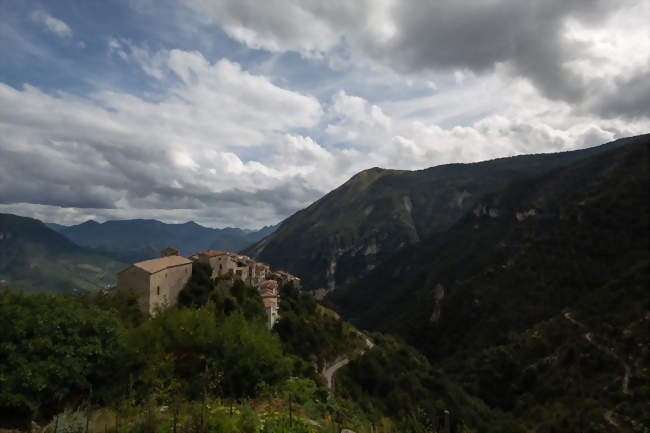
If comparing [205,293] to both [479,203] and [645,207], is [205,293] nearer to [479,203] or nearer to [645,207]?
[645,207]

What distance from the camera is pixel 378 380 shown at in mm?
53250

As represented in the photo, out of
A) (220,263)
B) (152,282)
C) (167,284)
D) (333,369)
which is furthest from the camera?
(333,369)

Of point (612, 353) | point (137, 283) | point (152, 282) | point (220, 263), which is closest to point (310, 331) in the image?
point (220, 263)

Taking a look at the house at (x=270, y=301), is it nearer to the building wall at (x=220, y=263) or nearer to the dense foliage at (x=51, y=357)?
the building wall at (x=220, y=263)

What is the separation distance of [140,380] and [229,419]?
6914mm

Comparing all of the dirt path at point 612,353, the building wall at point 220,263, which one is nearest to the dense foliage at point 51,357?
the building wall at point 220,263

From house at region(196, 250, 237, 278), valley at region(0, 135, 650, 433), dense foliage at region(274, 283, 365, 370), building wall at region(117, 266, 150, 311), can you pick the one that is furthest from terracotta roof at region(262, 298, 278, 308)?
building wall at region(117, 266, 150, 311)

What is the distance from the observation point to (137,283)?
3631 centimetres

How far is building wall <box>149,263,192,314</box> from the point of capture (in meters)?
36.7

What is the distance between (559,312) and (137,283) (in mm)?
86889

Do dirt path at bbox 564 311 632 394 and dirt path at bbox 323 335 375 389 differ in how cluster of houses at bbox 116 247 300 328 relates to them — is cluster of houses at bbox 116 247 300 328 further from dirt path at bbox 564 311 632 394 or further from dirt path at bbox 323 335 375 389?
dirt path at bbox 564 311 632 394

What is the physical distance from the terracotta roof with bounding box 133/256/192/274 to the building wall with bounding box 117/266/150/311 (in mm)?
667

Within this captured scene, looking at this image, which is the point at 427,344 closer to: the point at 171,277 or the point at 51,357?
the point at 171,277

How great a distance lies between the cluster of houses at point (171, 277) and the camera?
119 ft
